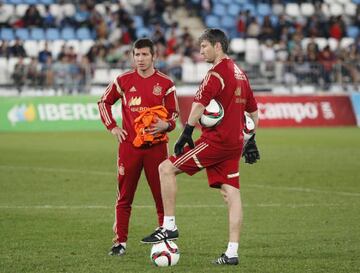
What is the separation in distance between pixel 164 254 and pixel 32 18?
2765 centimetres

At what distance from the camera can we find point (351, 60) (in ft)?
115

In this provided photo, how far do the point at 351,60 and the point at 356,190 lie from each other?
1917 centimetres

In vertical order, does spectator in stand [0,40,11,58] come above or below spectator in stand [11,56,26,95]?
above

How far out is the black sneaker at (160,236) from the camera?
31.5ft

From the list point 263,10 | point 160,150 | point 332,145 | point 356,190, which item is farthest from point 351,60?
point 160,150

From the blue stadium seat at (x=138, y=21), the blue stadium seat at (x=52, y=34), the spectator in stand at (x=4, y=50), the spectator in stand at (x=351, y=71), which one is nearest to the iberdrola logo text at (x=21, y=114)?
the spectator in stand at (x=4, y=50)

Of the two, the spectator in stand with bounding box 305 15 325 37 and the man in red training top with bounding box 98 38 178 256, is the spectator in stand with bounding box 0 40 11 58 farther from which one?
the man in red training top with bounding box 98 38 178 256

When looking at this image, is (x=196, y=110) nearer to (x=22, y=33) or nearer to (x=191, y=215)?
(x=191, y=215)

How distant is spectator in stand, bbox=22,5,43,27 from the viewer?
119 feet

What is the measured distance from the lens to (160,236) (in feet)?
31.7

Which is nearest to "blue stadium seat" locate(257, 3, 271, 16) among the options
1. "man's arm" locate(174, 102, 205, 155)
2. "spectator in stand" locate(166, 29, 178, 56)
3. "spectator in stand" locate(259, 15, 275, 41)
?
"spectator in stand" locate(259, 15, 275, 41)

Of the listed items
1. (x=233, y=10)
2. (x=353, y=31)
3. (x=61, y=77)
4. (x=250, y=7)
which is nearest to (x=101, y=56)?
(x=61, y=77)

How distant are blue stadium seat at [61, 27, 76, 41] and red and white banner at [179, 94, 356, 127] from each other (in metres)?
7.76

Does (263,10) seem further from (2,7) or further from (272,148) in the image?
(272,148)
